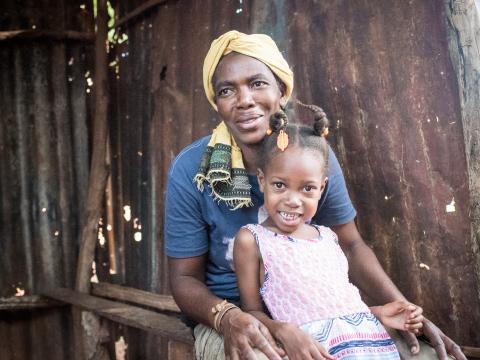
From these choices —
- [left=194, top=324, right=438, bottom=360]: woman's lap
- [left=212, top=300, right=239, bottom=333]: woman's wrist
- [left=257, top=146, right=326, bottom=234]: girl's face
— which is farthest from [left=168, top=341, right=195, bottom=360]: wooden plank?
[left=257, top=146, right=326, bottom=234]: girl's face

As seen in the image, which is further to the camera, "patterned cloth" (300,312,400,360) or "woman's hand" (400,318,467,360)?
"woman's hand" (400,318,467,360)

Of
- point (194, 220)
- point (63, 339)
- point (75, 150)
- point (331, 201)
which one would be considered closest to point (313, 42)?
point (331, 201)

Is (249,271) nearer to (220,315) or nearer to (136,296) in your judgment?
(220,315)

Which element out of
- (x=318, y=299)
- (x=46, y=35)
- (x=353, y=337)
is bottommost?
(x=353, y=337)

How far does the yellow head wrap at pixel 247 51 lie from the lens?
2.42m

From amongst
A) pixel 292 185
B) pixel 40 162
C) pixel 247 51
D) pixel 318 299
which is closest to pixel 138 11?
pixel 40 162

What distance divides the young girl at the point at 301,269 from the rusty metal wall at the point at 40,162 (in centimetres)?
299

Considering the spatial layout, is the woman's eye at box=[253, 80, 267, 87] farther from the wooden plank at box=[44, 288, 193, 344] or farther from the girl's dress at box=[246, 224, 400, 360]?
the wooden plank at box=[44, 288, 193, 344]

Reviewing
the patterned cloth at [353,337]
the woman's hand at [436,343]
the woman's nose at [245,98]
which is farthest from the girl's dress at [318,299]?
the woman's nose at [245,98]

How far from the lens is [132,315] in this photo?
3.63m

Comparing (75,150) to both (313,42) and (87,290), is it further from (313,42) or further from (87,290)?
(313,42)

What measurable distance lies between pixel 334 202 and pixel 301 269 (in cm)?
55

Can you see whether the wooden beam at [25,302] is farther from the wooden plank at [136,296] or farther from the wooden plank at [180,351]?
the wooden plank at [180,351]

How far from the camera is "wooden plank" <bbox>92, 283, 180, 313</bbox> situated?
3.90 m
